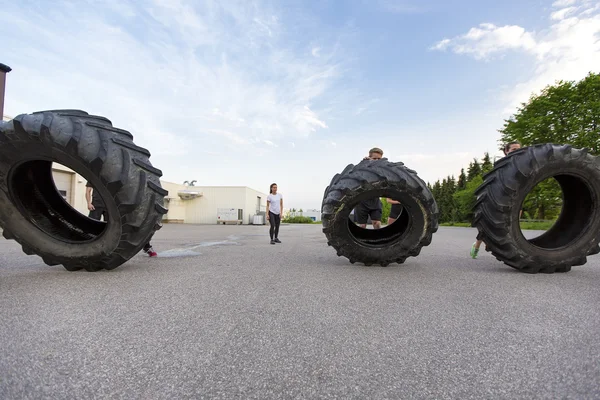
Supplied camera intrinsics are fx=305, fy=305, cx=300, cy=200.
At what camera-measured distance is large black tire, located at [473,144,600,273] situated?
3.68 metres

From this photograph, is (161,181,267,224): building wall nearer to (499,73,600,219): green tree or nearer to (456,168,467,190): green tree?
(499,73,600,219): green tree

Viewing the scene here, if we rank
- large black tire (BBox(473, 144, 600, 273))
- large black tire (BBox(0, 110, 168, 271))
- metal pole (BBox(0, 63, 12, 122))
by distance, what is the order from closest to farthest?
1. large black tire (BBox(0, 110, 168, 271))
2. large black tire (BBox(473, 144, 600, 273))
3. metal pole (BBox(0, 63, 12, 122))

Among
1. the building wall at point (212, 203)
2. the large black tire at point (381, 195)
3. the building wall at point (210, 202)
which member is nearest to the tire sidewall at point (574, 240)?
the large black tire at point (381, 195)

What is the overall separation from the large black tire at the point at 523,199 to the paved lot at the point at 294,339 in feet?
2.55

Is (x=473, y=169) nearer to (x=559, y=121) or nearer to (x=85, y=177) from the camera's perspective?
(x=559, y=121)

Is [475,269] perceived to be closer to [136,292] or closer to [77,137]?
[136,292]

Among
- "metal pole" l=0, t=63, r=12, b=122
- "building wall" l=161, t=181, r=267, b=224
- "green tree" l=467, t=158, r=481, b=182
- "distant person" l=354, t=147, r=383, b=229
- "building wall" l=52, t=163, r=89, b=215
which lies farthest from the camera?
"green tree" l=467, t=158, r=481, b=182

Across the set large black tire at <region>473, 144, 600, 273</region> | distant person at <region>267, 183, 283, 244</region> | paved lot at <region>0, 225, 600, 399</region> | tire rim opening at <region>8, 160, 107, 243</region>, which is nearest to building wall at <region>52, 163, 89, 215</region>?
distant person at <region>267, 183, 283, 244</region>

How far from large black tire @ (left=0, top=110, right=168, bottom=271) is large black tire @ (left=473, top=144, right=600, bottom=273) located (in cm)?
391

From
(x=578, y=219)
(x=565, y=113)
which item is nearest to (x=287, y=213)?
(x=565, y=113)

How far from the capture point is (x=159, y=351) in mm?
1436

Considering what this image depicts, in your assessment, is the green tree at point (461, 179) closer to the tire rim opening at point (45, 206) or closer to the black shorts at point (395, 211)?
the black shorts at point (395, 211)

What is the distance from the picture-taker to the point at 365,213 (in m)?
5.79

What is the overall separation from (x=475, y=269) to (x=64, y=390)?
424 centimetres
